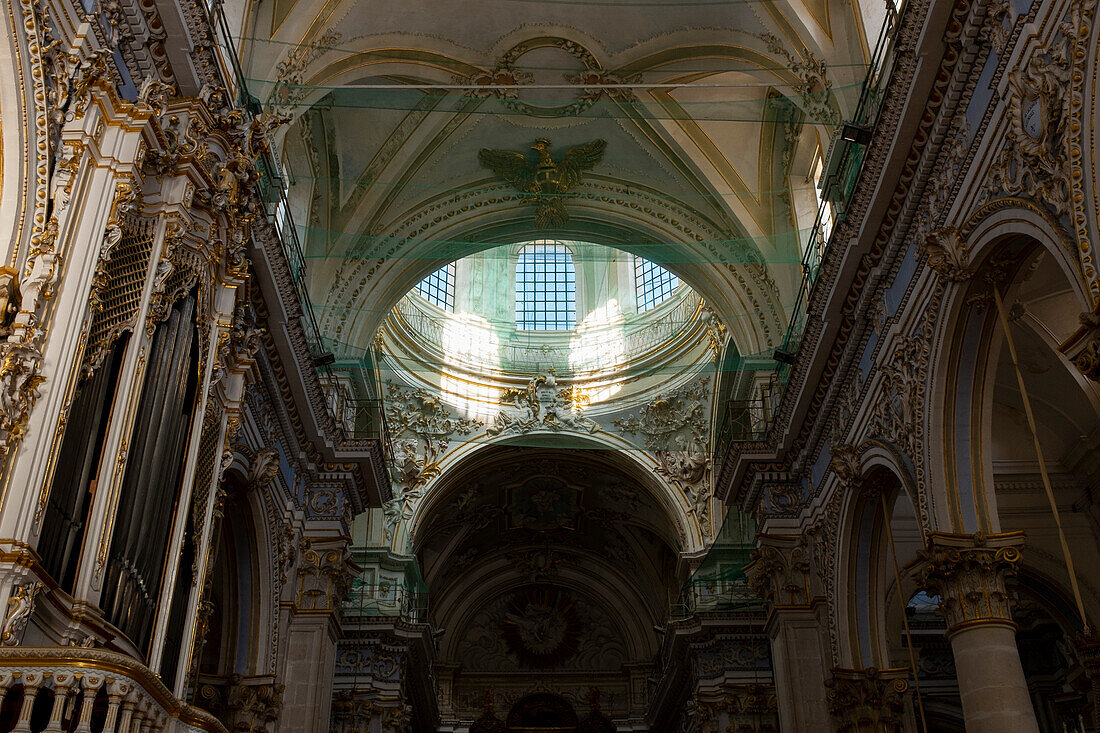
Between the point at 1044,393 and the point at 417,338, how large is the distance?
1515 cm

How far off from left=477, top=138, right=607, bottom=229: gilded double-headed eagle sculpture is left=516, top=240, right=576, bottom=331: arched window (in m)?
8.86

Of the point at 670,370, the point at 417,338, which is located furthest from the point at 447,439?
the point at 670,370

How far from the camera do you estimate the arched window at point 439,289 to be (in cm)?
2729

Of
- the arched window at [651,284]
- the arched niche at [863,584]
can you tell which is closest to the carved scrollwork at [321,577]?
the arched niche at [863,584]

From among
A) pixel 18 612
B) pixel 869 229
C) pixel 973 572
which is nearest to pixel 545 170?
pixel 869 229

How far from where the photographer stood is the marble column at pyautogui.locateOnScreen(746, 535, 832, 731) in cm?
1498

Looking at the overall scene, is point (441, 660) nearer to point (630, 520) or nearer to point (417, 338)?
point (630, 520)

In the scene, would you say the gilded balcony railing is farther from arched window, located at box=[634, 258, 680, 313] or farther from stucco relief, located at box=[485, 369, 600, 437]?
arched window, located at box=[634, 258, 680, 313]

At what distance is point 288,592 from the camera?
1484 cm

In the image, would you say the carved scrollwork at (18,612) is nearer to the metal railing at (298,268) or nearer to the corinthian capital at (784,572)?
the metal railing at (298,268)

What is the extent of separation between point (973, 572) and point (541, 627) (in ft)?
79.5

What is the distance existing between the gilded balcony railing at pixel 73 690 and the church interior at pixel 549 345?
0.10 feet

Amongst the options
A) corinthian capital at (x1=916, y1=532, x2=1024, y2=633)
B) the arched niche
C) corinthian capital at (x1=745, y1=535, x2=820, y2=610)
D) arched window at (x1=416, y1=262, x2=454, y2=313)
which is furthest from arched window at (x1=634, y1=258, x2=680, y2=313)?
corinthian capital at (x1=916, y1=532, x2=1024, y2=633)

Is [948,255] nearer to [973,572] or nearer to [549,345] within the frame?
[973,572]
